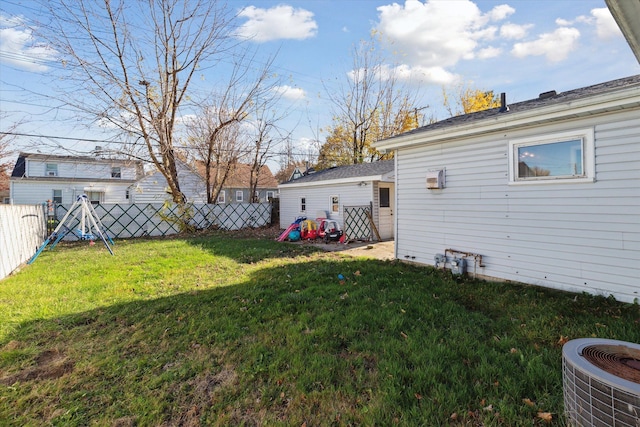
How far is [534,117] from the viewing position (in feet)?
14.5

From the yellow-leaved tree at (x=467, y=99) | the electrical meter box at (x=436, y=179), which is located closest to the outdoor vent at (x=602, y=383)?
the electrical meter box at (x=436, y=179)

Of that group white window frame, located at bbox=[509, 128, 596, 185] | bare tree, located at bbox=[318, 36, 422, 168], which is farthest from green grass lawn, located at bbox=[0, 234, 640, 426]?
bare tree, located at bbox=[318, 36, 422, 168]

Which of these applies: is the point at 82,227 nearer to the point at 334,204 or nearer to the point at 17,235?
the point at 17,235

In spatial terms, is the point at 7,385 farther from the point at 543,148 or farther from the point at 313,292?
the point at 543,148

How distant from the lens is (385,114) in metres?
20.6

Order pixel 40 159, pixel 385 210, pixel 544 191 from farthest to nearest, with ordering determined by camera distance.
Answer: pixel 40 159, pixel 385 210, pixel 544 191

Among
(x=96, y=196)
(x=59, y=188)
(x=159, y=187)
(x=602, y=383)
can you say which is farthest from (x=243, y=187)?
(x=602, y=383)

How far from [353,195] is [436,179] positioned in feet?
18.9

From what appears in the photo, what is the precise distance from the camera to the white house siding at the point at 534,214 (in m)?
3.83

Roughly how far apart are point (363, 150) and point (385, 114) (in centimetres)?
290

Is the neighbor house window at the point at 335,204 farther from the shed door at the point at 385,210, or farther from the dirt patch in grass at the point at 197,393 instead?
the dirt patch in grass at the point at 197,393

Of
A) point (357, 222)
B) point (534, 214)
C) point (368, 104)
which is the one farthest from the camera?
point (368, 104)

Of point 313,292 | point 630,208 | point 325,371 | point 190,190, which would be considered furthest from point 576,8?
point 190,190

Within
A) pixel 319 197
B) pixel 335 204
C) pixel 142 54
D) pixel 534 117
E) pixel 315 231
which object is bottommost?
pixel 315 231
